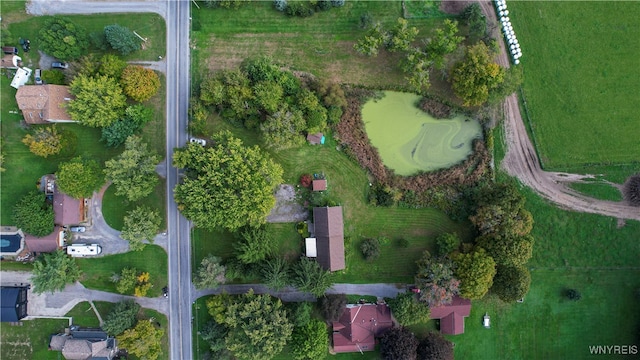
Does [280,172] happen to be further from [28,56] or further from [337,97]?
[28,56]

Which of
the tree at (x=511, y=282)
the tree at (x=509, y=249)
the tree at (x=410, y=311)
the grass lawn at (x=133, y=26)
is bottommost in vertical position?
the tree at (x=410, y=311)

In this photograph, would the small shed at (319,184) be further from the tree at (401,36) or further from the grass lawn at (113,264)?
the grass lawn at (113,264)

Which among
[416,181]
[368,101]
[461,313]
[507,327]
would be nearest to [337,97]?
[368,101]

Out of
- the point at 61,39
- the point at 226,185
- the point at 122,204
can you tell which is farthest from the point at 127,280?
the point at 61,39

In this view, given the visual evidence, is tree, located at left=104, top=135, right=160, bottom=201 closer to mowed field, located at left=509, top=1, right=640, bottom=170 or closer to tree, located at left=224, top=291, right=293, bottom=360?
tree, located at left=224, top=291, right=293, bottom=360

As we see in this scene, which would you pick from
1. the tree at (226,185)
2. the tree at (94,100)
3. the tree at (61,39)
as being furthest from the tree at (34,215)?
the tree at (61,39)

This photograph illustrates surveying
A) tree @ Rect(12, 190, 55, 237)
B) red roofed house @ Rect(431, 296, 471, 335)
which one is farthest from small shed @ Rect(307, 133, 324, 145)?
tree @ Rect(12, 190, 55, 237)
